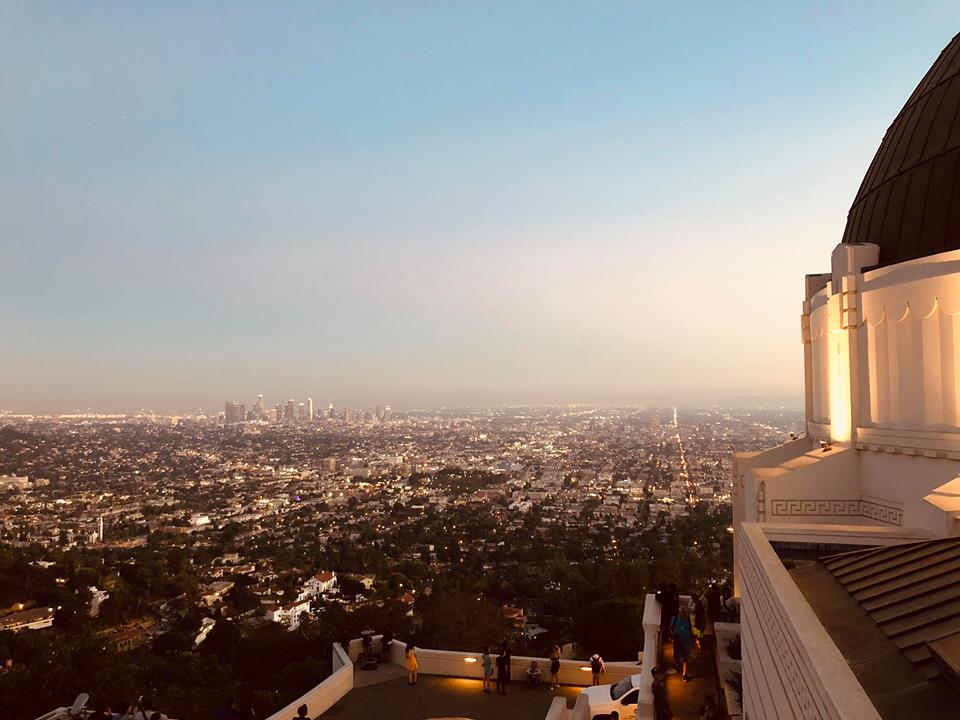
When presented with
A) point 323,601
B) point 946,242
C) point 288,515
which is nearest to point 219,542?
point 288,515

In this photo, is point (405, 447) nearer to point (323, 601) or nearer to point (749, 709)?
point (323, 601)

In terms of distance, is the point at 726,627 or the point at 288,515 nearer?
the point at 726,627

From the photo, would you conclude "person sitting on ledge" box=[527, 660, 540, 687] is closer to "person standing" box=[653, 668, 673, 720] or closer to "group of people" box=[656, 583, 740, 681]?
"group of people" box=[656, 583, 740, 681]

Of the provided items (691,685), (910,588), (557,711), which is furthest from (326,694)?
(910,588)

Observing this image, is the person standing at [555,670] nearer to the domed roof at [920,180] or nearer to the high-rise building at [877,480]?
the high-rise building at [877,480]

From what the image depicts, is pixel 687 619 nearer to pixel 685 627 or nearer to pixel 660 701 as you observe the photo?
pixel 685 627
